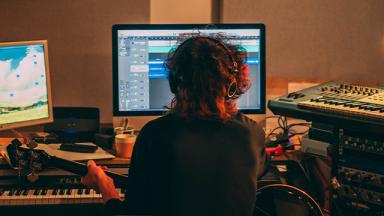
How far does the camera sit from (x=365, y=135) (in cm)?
189

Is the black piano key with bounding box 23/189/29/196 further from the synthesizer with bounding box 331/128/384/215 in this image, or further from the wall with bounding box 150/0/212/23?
the synthesizer with bounding box 331/128/384/215

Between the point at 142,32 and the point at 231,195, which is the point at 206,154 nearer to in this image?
the point at 231,195

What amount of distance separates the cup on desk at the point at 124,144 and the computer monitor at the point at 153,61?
19cm

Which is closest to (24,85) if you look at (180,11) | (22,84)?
(22,84)

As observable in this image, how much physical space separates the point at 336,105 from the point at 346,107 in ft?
0.12

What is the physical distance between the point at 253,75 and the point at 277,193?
1.79ft

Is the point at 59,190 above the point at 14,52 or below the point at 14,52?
below

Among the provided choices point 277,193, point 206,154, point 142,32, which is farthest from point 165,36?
point 206,154

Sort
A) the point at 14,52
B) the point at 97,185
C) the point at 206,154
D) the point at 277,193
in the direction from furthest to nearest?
1. the point at 14,52
2. the point at 277,193
3. the point at 97,185
4. the point at 206,154

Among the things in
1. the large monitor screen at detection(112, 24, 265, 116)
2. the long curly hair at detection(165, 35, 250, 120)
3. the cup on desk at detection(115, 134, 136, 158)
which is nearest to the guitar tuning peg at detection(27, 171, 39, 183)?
the cup on desk at detection(115, 134, 136, 158)

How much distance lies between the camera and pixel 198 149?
148 centimetres

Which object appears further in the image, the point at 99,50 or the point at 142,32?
the point at 99,50

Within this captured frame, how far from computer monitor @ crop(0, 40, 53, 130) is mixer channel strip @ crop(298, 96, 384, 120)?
1.03 metres

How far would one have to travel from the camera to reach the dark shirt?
1480 mm
